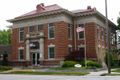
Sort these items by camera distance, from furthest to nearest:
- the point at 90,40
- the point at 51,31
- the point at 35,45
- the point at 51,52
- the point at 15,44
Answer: the point at 15,44 < the point at 35,45 < the point at 51,31 < the point at 51,52 < the point at 90,40

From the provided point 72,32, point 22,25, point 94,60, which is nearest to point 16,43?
point 22,25

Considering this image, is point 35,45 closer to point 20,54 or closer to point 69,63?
point 20,54

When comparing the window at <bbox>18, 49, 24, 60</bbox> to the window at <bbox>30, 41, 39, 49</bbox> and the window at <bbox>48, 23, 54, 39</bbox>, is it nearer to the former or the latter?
the window at <bbox>30, 41, 39, 49</bbox>

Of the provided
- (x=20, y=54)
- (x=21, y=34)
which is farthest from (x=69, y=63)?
(x=21, y=34)

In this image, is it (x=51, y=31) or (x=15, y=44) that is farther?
(x=15, y=44)

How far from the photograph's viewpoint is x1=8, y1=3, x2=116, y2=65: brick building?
45.3 meters

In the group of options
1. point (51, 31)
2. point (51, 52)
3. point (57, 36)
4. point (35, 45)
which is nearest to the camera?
point (57, 36)

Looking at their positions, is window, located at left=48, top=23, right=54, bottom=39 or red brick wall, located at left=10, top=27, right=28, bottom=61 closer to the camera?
window, located at left=48, top=23, right=54, bottom=39

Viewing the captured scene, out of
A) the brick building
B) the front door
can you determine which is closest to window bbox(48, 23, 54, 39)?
the brick building

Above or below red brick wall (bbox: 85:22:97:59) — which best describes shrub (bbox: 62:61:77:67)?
below

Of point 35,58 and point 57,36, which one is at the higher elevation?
point 57,36

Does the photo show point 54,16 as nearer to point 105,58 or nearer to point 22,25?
point 22,25

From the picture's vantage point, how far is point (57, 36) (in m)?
45.4

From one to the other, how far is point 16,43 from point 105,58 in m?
15.4
